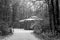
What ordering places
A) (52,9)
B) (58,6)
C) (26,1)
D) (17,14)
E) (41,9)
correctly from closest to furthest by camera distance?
1. (52,9)
2. (58,6)
3. (41,9)
4. (17,14)
5. (26,1)

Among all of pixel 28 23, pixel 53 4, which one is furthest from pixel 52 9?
pixel 28 23

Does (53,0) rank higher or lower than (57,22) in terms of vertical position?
higher

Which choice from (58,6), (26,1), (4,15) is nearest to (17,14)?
(26,1)

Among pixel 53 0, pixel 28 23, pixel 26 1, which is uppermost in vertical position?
pixel 26 1

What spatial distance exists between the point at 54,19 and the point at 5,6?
6282mm

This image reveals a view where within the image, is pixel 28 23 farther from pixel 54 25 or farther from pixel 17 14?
pixel 54 25

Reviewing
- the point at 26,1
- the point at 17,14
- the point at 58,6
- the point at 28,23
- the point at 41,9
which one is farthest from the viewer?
the point at 26,1

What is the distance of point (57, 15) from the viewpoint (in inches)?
436

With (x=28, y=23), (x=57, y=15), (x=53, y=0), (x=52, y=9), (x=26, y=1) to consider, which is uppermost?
(x=26, y=1)

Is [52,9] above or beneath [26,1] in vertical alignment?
beneath

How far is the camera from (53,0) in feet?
35.2

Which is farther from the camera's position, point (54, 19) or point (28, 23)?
point (28, 23)

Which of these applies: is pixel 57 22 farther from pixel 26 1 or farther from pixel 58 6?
pixel 26 1

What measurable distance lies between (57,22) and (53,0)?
2674mm
